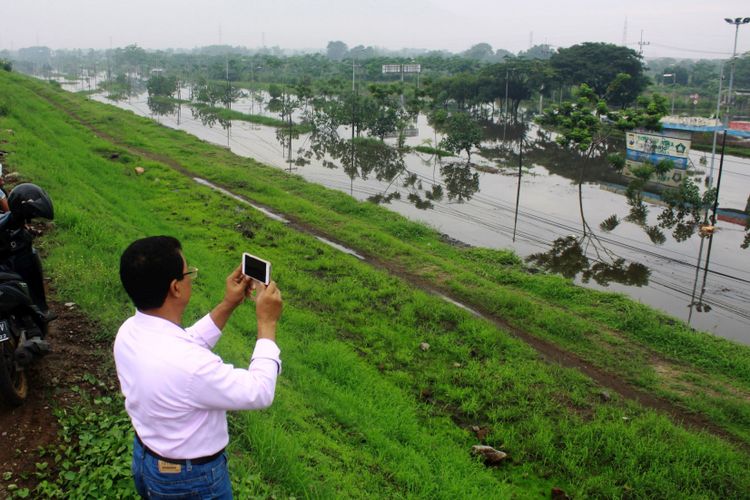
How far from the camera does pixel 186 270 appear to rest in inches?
94.0

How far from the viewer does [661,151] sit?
2683 cm

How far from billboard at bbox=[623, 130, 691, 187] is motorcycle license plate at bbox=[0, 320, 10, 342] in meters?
26.1

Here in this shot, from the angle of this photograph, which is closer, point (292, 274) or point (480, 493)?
point (480, 493)

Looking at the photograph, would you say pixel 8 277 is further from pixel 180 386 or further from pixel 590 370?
pixel 590 370

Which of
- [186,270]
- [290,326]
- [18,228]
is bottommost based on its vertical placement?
[290,326]

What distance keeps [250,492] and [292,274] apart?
7243 millimetres

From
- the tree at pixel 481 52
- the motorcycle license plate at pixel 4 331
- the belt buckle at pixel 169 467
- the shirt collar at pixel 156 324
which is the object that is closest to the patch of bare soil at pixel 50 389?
the motorcycle license plate at pixel 4 331

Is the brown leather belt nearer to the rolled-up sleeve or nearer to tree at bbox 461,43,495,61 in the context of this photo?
the rolled-up sleeve

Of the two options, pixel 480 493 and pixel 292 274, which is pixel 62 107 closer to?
pixel 292 274

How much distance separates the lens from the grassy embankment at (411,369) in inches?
198

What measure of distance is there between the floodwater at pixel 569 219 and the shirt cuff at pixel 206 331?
1146 cm

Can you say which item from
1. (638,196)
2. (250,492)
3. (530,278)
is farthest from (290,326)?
(638,196)

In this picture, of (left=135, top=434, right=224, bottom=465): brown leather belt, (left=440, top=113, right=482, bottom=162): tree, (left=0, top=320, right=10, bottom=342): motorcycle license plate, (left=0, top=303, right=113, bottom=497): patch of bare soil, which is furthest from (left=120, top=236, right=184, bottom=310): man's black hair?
(left=440, top=113, right=482, bottom=162): tree

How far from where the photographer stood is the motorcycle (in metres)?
3.96
